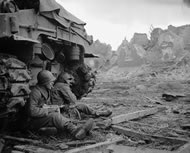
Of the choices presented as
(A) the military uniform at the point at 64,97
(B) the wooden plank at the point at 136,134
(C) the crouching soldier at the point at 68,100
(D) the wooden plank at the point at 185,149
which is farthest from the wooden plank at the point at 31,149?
(A) the military uniform at the point at 64,97

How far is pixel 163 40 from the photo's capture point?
4134 centimetres

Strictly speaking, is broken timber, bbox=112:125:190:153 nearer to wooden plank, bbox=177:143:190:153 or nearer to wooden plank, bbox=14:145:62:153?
wooden plank, bbox=177:143:190:153

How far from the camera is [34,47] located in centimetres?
637

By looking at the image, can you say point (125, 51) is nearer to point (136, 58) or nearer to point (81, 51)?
point (136, 58)

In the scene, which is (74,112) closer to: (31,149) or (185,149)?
(31,149)

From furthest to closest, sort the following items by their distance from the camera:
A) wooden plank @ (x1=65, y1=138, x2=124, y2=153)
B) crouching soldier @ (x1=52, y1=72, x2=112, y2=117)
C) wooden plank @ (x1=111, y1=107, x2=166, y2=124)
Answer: crouching soldier @ (x1=52, y1=72, x2=112, y2=117), wooden plank @ (x1=111, y1=107, x2=166, y2=124), wooden plank @ (x1=65, y1=138, x2=124, y2=153)

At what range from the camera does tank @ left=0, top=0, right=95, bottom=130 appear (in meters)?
5.14

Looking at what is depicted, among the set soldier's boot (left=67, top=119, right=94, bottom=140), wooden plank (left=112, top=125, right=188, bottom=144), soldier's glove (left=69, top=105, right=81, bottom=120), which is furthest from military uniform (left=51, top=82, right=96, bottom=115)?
soldier's boot (left=67, top=119, right=94, bottom=140)

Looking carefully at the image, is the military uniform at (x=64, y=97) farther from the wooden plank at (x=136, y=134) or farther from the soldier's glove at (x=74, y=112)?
the wooden plank at (x=136, y=134)

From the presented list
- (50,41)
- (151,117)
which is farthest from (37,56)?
(151,117)

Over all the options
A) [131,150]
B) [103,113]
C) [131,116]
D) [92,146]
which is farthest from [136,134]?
[131,116]

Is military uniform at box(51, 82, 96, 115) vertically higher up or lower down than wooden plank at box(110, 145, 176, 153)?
higher up

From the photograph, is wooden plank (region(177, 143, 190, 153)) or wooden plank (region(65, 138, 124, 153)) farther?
wooden plank (region(65, 138, 124, 153))

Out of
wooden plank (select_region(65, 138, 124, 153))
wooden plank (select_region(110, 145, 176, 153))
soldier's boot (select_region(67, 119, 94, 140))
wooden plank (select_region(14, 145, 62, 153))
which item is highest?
soldier's boot (select_region(67, 119, 94, 140))
